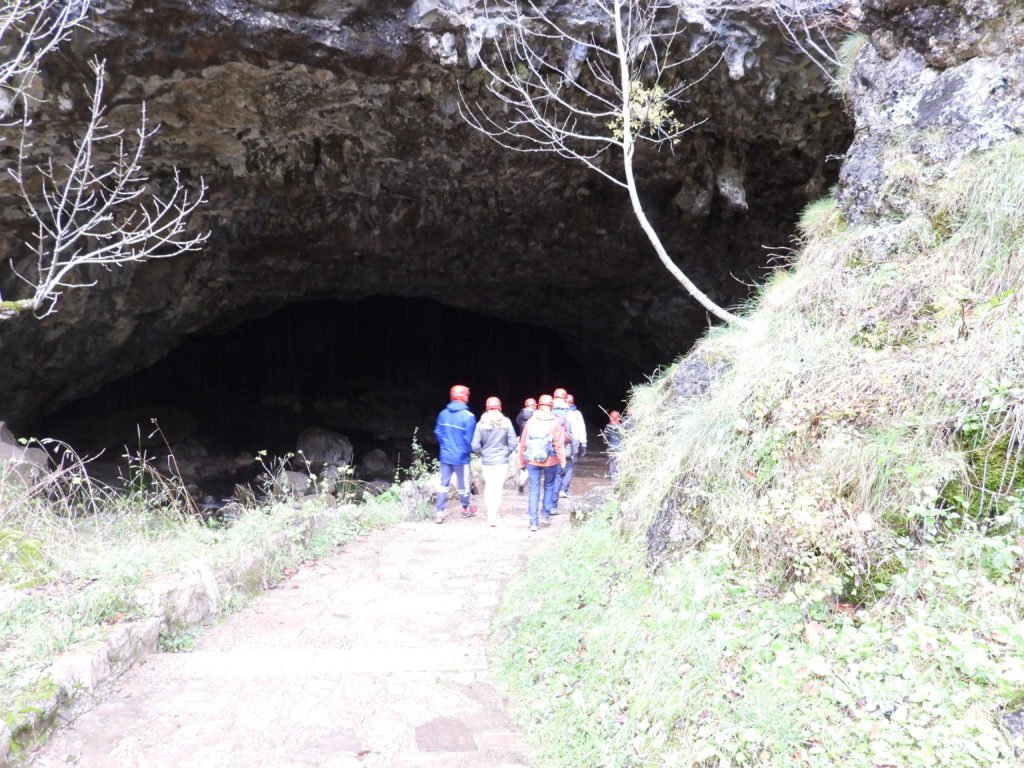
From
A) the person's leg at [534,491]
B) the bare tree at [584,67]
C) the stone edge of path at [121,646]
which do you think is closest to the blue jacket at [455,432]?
the person's leg at [534,491]

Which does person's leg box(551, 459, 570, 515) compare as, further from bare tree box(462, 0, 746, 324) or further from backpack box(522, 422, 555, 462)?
bare tree box(462, 0, 746, 324)

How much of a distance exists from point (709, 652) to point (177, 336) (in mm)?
13248

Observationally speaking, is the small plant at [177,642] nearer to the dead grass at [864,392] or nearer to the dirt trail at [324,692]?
the dirt trail at [324,692]

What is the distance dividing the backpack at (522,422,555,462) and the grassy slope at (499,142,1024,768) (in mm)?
2347

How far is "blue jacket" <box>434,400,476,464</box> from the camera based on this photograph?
659cm

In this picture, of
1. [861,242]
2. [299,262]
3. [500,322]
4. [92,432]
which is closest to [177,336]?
[299,262]

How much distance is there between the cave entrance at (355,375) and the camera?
18.4 meters

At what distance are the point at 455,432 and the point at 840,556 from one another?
467 centimetres

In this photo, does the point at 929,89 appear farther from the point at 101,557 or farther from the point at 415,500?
the point at 101,557

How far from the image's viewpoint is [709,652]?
2266 mm

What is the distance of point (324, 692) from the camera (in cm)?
289

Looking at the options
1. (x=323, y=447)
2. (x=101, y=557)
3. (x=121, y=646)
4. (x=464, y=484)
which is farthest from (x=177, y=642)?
(x=323, y=447)

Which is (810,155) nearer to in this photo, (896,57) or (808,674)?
(896,57)

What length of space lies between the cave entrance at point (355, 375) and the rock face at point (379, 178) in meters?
4.87
